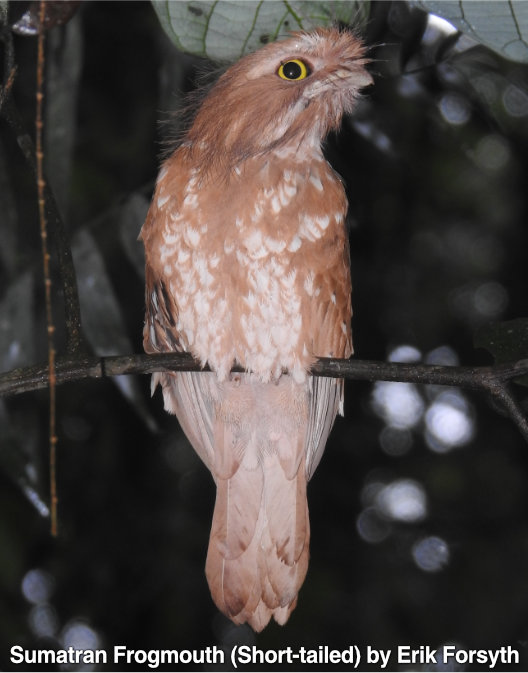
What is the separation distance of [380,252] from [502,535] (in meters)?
1.18

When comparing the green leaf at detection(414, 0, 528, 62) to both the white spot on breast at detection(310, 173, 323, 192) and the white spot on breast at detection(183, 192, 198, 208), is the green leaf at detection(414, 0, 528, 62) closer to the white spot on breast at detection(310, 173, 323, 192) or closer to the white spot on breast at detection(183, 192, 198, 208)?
the white spot on breast at detection(310, 173, 323, 192)

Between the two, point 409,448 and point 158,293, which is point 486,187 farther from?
point 158,293

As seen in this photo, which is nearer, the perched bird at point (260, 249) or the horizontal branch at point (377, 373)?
the horizontal branch at point (377, 373)

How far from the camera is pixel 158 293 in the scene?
1.83 meters

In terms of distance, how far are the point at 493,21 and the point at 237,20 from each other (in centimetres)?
45

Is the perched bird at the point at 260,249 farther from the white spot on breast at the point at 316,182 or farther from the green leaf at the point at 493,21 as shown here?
the green leaf at the point at 493,21

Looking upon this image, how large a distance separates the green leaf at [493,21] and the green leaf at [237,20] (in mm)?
247

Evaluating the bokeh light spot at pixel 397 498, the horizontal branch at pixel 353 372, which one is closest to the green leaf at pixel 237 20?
the horizontal branch at pixel 353 372

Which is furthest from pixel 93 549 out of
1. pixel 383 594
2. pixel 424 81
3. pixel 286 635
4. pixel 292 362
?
pixel 424 81

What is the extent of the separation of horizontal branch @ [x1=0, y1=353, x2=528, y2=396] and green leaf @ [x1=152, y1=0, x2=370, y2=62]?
0.58 m

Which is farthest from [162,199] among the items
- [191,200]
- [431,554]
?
[431,554]

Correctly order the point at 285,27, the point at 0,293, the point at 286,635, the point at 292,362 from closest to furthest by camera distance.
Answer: the point at 285,27 < the point at 292,362 < the point at 0,293 < the point at 286,635

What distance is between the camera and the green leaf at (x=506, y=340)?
4.86 feet

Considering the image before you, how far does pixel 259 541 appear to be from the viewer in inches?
72.5
